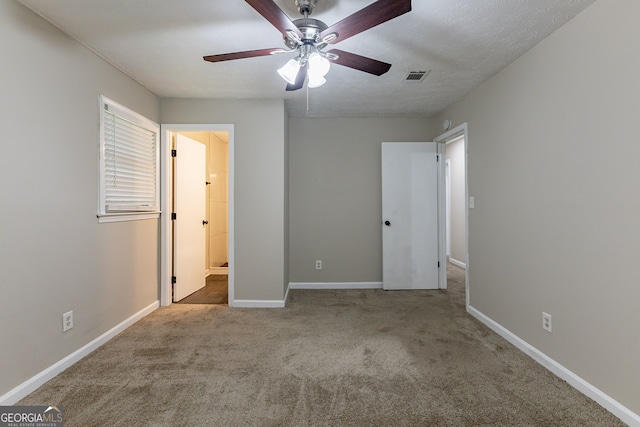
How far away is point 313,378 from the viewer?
194cm

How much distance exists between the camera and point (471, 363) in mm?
2105

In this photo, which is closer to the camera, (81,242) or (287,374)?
(287,374)

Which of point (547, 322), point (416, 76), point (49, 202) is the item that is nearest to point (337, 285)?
point (547, 322)

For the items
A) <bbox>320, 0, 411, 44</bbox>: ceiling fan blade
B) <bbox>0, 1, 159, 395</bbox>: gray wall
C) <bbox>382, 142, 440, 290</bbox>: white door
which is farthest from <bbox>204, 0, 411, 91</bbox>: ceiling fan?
<bbox>382, 142, 440, 290</bbox>: white door

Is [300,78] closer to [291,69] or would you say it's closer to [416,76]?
[291,69]

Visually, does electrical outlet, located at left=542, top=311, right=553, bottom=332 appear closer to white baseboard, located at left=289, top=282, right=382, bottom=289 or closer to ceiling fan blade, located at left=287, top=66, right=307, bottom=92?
white baseboard, located at left=289, top=282, right=382, bottom=289

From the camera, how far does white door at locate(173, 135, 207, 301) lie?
350 centimetres

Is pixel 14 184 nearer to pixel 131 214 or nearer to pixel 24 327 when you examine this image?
pixel 24 327

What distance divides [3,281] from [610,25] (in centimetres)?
376

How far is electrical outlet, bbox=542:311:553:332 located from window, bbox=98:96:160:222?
355cm

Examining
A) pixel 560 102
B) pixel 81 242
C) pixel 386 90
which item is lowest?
pixel 81 242

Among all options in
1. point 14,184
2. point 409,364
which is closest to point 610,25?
point 409,364

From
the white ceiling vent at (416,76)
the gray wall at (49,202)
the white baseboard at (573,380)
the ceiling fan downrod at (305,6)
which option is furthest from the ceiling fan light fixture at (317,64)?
the white baseboard at (573,380)

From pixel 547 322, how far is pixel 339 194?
2659 millimetres
